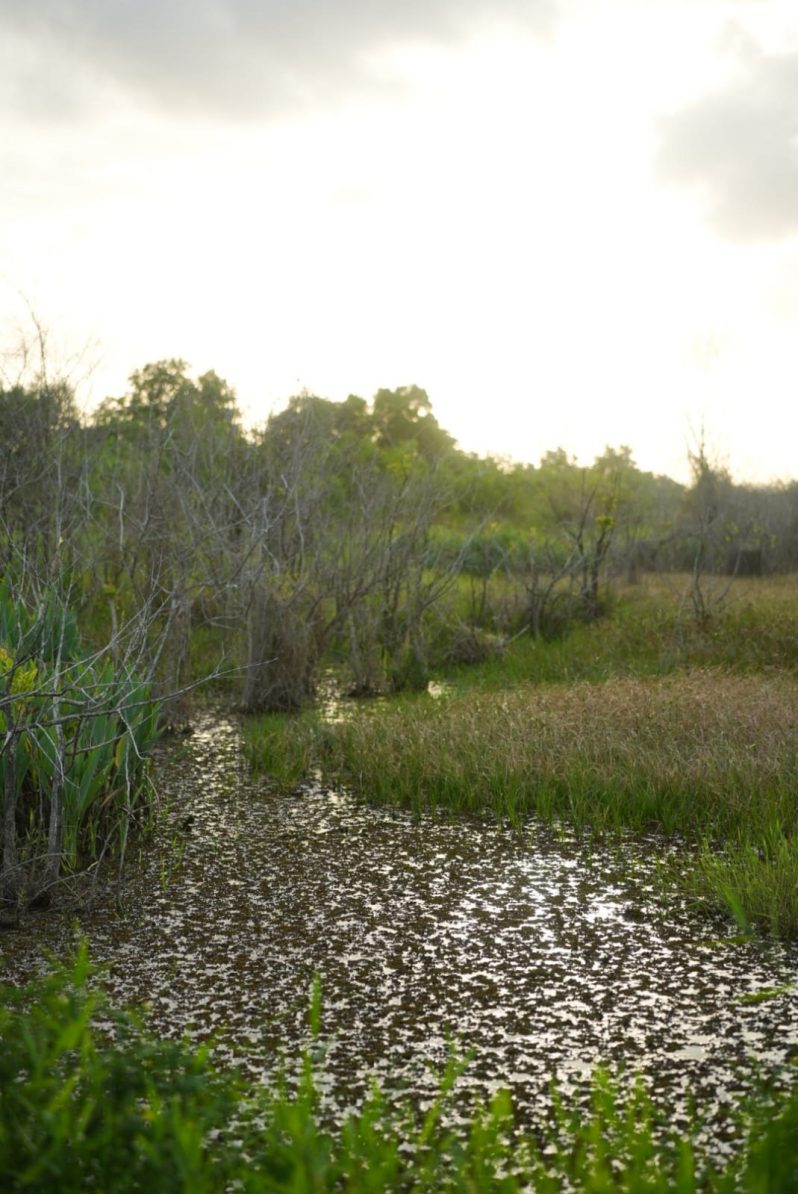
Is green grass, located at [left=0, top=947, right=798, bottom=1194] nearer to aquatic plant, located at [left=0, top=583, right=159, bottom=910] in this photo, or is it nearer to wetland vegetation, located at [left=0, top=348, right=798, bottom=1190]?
wetland vegetation, located at [left=0, top=348, right=798, bottom=1190]

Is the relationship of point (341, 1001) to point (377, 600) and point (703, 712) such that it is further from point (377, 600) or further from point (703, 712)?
point (377, 600)

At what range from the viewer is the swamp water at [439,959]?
3.13 meters

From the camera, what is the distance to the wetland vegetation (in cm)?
232

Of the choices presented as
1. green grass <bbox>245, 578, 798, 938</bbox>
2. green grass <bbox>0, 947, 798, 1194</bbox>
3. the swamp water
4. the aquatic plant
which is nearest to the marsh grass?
green grass <bbox>245, 578, 798, 938</bbox>

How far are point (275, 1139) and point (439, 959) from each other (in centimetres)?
188

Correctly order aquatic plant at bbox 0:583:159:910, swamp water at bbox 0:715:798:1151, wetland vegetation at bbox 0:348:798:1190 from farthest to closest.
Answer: aquatic plant at bbox 0:583:159:910
swamp water at bbox 0:715:798:1151
wetland vegetation at bbox 0:348:798:1190

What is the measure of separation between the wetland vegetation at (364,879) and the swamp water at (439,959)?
0.02m

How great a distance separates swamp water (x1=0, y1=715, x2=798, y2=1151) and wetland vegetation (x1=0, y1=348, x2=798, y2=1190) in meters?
0.02

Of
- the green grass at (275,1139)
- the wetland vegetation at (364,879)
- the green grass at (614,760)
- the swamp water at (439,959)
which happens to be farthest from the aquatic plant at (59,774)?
the green grass at (275,1139)

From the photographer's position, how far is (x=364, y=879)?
15.8 feet

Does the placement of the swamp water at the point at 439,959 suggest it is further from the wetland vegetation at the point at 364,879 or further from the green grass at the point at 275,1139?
the green grass at the point at 275,1139

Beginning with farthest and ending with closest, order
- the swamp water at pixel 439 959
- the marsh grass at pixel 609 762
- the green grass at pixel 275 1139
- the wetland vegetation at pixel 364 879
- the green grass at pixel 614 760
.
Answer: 1. the marsh grass at pixel 609 762
2. the green grass at pixel 614 760
3. the swamp water at pixel 439 959
4. the wetland vegetation at pixel 364 879
5. the green grass at pixel 275 1139

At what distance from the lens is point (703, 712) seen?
6.93 meters

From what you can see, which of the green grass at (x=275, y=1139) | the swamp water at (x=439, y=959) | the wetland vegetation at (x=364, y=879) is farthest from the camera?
the swamp water at (x=439, y=959)
